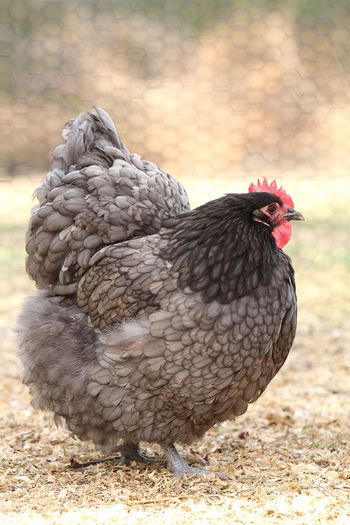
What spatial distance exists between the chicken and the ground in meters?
0.24

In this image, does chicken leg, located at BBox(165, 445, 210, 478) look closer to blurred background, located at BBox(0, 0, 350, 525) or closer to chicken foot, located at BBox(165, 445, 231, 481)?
chicken foot, located at BBox(165, 445, 231, 481)

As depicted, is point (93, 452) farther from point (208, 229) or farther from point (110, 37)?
point (110, 37)

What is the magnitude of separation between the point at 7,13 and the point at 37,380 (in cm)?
475

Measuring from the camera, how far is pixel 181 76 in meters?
8.12

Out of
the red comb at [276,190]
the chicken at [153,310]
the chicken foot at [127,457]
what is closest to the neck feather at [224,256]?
the chicken at [153,310]

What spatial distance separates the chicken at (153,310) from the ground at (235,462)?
9.3 inches

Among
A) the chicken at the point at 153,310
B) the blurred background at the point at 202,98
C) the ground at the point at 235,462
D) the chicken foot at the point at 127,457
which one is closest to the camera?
the ground at the point at 235,462

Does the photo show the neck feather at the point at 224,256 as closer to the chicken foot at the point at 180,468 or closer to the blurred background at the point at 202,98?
the chicken foot at the point at 180,468

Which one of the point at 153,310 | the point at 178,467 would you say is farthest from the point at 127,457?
the point at 153,310

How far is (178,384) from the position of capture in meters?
3.20

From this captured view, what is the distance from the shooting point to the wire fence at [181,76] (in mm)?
7852

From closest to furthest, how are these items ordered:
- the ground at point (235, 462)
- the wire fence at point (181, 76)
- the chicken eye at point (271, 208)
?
the ground at point (235, 462), the chicken eye at point (271, 208), the wire fence at point (181, 76)

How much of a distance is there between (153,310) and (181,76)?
5242mm

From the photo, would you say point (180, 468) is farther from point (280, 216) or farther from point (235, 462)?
point (280, 216)
